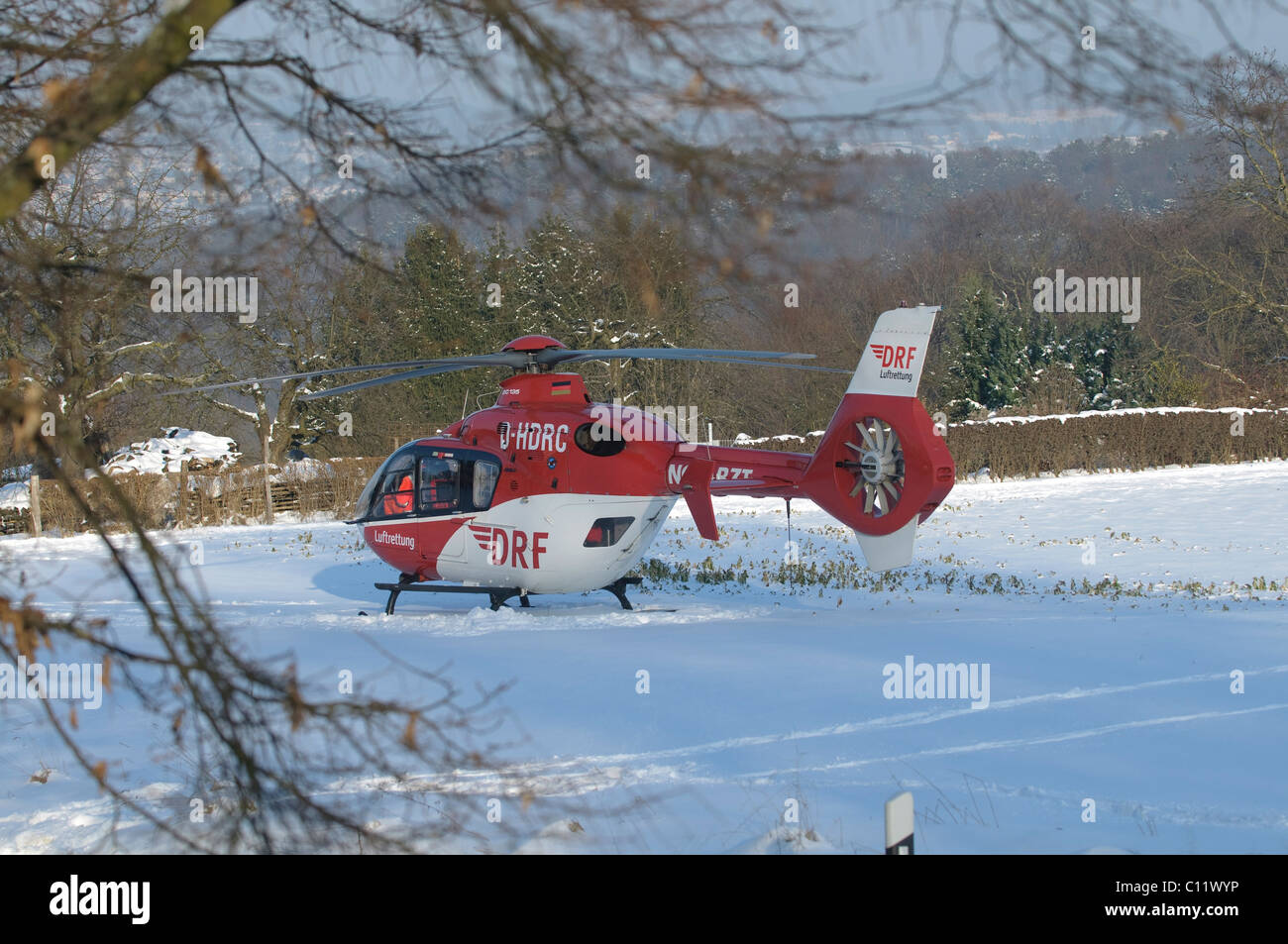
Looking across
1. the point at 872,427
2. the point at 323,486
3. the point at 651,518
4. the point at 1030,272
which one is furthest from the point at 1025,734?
the point at 1030,272

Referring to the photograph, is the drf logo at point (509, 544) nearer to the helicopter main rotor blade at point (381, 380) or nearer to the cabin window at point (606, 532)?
the cabin window at point (606, 532)

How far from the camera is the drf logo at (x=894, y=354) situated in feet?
39.7

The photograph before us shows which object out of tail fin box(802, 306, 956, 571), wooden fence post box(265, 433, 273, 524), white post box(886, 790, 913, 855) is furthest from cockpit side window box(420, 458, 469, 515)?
wooden fence post box(265, 433, 273, 524)

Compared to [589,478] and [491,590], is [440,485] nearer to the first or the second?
[491,590]

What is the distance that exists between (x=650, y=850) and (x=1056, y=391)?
37319 mm

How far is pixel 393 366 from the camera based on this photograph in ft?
32.3

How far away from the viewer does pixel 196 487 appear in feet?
94.2

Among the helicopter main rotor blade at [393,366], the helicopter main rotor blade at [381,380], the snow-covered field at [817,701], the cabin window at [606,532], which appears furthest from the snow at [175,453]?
the cabin window at [606,532]

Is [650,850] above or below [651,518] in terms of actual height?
below

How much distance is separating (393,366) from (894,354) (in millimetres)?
5453

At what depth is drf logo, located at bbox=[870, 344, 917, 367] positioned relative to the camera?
1209cm
